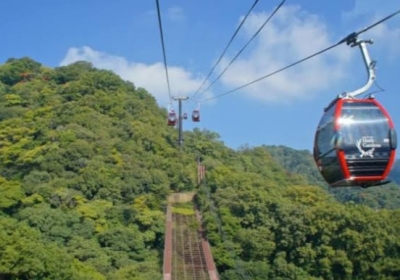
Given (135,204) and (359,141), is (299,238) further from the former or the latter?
(359,141)

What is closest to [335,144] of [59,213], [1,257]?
[1,257]

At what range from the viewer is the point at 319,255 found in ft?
70.8

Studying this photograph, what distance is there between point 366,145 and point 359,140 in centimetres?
11

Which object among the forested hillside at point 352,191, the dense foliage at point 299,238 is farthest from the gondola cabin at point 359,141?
the forested hillside at point 352,191

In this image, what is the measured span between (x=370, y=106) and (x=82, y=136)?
26.4 metres

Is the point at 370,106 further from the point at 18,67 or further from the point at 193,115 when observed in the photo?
the point at 18,67

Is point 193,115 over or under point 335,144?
over

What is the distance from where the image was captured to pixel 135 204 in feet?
87.5

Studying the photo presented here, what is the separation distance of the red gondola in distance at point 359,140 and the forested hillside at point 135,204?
43.8 ft

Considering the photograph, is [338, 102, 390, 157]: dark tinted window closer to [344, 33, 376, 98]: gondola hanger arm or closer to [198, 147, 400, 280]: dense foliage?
[344, 33, 376, 98]: gondola hanger arm

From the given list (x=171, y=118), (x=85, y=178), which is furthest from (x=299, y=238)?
(x=85, y=178)

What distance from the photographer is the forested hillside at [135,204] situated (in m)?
20.6

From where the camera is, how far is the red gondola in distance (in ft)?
19.2

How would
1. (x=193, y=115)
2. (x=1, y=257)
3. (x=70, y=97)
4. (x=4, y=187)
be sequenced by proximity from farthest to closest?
1. (x=70, y=97)
2. (x=4, y=187)
3. (x=193, y=115)
4. (x=1, y=257)
